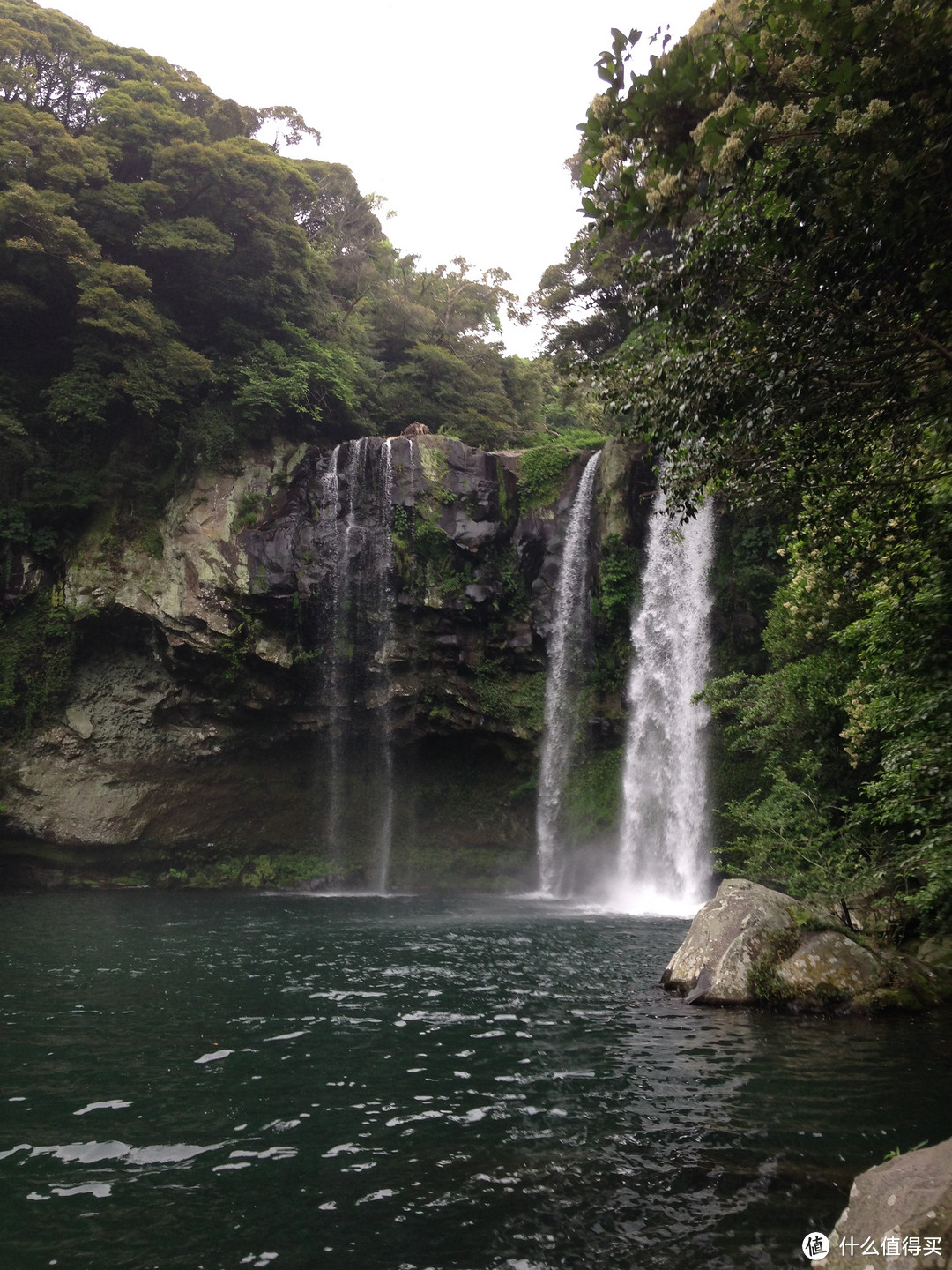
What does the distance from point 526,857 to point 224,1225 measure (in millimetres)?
20383

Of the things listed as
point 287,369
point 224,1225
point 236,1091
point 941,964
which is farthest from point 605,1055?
point 287,369

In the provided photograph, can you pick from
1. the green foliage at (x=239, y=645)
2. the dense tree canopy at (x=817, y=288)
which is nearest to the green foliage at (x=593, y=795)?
the green foliage at (x=239, y=645)

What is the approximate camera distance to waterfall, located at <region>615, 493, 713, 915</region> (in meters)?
19.3

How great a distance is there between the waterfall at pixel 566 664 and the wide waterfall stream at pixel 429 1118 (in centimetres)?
1301

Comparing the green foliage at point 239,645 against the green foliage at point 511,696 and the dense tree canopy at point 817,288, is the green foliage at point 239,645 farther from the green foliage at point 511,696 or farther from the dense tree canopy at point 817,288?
the dense tree canopy at point 817,288

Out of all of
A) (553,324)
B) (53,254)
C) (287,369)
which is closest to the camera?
(53,254)

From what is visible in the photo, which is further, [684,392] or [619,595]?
[619,595]

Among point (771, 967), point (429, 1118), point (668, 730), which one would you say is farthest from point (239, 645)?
point (429, 1118)

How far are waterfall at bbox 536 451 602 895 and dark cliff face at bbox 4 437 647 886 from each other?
0.40 metres

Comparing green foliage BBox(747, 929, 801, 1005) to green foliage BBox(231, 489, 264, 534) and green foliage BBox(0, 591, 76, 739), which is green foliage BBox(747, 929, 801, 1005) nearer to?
green foliage BBox(231, 489, 264, 534)

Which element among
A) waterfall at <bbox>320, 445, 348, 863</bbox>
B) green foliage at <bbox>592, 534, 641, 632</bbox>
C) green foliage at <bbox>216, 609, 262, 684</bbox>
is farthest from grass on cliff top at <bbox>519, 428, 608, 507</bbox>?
green foliage at <bbox>216, 609, 262, 684</bbox>

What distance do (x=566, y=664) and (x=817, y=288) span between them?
57.8 ft

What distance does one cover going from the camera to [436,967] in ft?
34.2

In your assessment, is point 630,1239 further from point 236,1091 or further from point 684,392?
point 684,392
